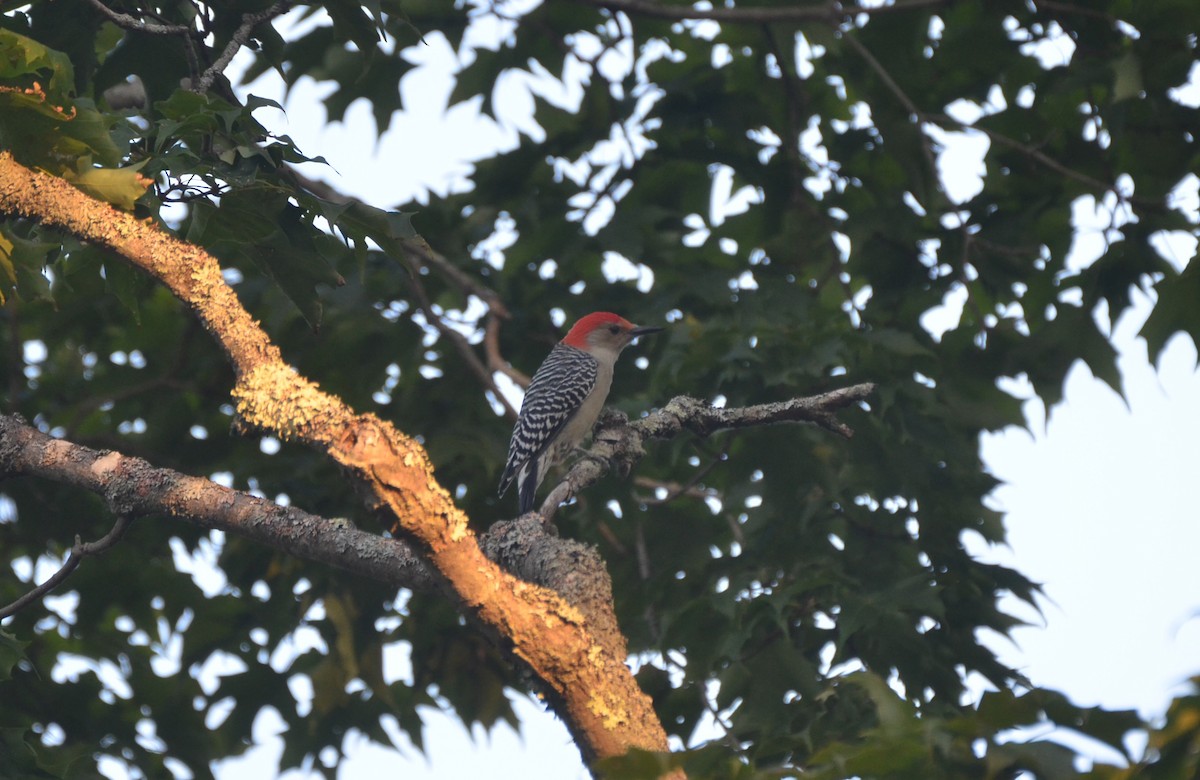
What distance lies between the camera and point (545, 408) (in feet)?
26.1

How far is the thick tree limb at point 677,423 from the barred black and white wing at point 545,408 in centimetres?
194

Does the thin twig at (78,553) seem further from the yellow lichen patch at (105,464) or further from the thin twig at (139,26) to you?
the thin twig at (139,26)

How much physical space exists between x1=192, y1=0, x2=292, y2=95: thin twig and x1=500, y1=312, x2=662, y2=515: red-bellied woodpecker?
9.59 feet

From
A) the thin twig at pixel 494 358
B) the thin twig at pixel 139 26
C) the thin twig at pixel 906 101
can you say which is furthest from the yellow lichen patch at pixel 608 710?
the thin twig at pixel 906 101

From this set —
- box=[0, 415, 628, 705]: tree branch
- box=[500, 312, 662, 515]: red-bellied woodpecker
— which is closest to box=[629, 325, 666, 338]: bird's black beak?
box=[500, 312, 662, 515]: red-bellied woodpecker

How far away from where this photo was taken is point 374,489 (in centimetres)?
249

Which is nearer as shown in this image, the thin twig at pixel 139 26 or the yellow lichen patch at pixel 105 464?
the yellow lichen patch at pixel 105 464

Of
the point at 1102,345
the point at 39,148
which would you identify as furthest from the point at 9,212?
the point at 1102,345

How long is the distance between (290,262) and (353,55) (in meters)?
4.55

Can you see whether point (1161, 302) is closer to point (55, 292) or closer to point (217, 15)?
point (217, 15)

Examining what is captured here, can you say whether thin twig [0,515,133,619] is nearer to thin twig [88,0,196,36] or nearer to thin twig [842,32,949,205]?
thin twig [88,0,196,36]

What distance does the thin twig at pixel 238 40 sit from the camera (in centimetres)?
386

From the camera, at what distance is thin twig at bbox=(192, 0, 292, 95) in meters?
3.86

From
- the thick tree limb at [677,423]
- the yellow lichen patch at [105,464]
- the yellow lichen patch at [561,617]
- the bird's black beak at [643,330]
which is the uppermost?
the bird's black beak at [643,330]
